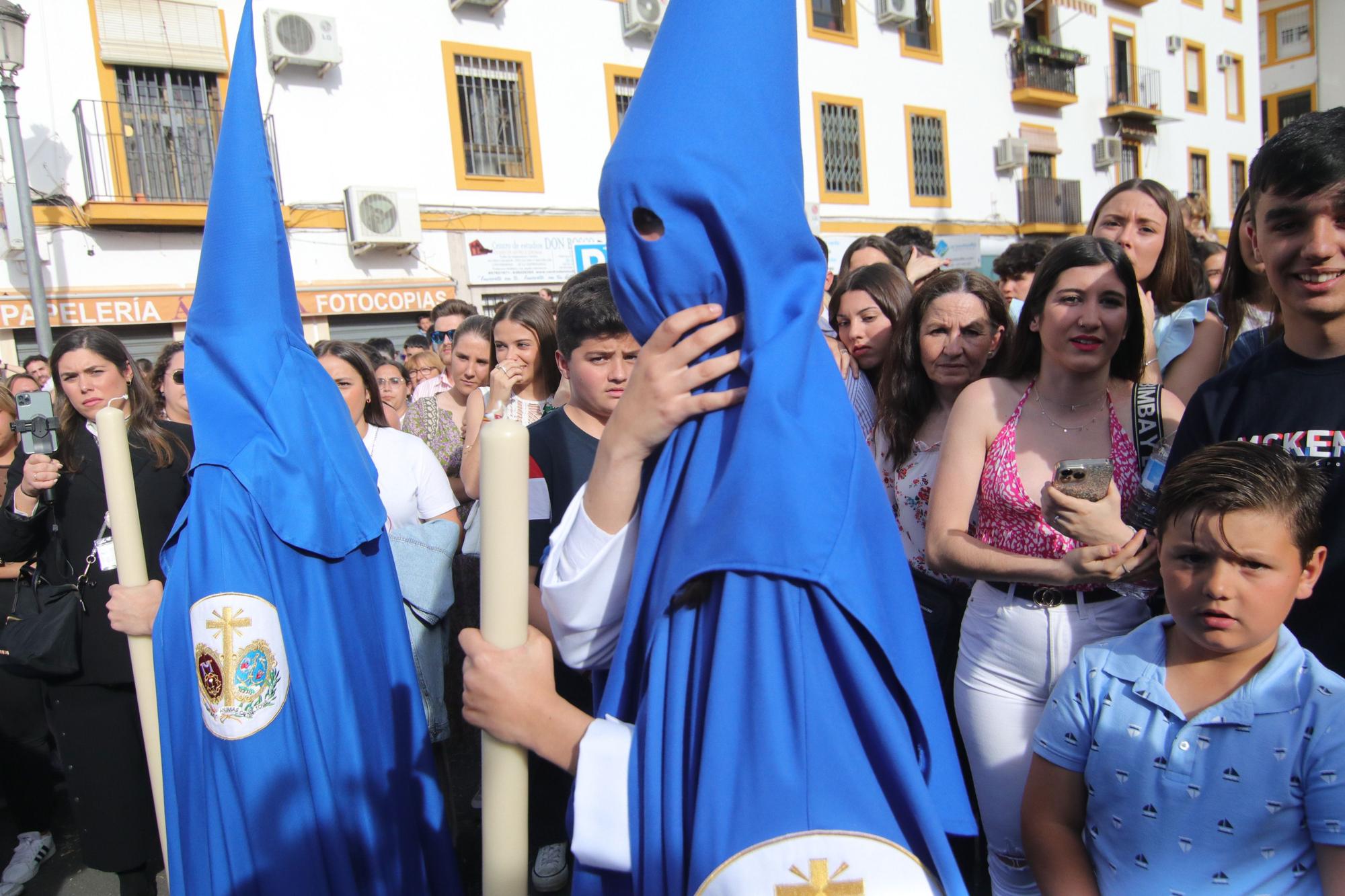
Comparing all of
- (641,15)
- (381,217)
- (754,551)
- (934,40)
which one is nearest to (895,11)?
→ (934,40)

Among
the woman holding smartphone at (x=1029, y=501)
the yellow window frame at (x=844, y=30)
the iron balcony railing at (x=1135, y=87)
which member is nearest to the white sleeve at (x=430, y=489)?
the woman holding smartphone at (x=1029, y=501)

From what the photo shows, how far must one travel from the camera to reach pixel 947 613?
2.56 meters

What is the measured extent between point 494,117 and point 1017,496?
41.4ft

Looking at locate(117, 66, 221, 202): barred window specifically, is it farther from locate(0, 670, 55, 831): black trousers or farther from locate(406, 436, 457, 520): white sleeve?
locate(406, 436, 457, 520): white sleeve

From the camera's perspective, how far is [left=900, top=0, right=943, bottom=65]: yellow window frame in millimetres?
17562

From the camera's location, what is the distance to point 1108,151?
19891 millimetres

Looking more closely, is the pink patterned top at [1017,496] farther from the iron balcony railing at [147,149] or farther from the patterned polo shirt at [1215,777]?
the iron balcony railing at [147,149]

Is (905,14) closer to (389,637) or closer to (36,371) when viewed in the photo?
(36,371)

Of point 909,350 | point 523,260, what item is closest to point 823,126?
point 523,260

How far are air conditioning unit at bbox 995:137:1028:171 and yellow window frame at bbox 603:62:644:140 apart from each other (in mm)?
8388

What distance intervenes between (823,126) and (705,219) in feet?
53.2

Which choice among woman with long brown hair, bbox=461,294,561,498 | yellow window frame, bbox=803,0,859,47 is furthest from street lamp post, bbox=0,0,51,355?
yellow window frame, bbox=803,0,859,47

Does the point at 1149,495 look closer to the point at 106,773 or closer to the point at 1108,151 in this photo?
the point at 106,773

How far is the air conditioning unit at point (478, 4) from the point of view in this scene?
12609mm
